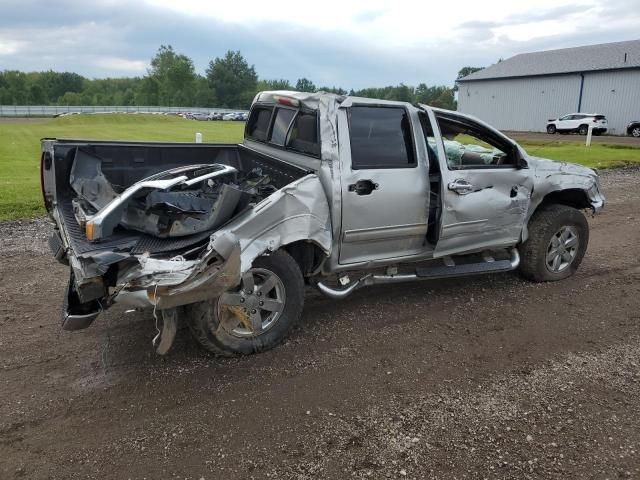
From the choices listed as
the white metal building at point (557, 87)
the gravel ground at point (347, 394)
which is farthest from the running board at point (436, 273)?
the white metal building at point (557, 87)

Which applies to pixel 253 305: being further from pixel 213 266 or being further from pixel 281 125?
pixel 281 125

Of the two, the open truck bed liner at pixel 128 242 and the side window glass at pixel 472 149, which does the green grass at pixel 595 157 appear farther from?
the open truck bed liner at pixel 128 242

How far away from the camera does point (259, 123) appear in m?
5.68

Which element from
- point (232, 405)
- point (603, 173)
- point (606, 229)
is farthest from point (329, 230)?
point (603, 173)

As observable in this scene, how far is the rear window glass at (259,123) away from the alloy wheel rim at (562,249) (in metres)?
3.26

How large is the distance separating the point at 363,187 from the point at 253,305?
1326mm

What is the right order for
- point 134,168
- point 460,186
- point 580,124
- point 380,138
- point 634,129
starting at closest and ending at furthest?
point 380,138
point 460,186
point 134,168
point 634,129
point 580,124

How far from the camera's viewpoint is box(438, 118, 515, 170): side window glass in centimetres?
485

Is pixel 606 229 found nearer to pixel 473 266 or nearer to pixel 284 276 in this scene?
pixel 473 266

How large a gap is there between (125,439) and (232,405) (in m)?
0.67

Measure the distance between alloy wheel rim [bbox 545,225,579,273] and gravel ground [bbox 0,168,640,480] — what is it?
23.8 inches

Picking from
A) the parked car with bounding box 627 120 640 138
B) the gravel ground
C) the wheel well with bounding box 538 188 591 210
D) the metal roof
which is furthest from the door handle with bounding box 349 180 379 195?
the metal roof

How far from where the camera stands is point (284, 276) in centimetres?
395

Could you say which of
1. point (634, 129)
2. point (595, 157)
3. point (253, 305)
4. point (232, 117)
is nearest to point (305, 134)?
point (253, 305)
